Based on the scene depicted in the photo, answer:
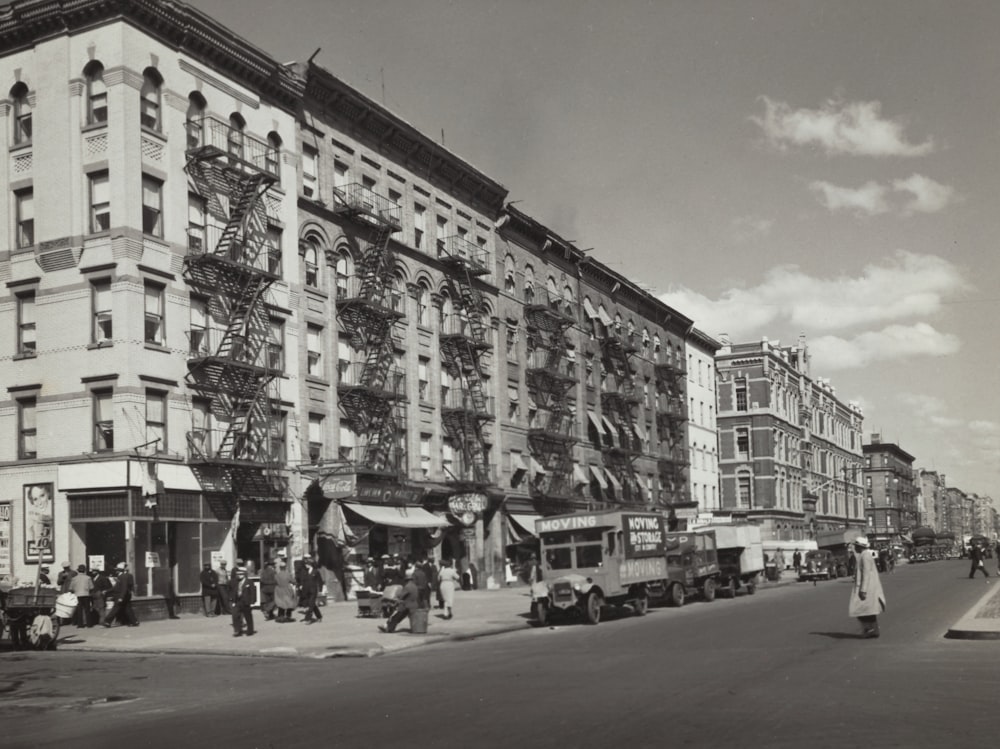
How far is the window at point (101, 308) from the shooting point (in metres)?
31.3

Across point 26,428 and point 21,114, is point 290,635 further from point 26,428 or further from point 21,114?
point 21,114

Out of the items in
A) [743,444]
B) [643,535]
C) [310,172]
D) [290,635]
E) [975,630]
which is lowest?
[290,635]

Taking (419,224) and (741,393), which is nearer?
(419,224)

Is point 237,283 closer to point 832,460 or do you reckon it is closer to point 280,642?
point 280,642

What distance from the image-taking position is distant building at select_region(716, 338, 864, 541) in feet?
318

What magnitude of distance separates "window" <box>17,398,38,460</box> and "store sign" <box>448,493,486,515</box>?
17258 mm

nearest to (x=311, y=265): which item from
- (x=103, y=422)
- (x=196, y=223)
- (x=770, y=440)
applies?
(x=196, y=223)

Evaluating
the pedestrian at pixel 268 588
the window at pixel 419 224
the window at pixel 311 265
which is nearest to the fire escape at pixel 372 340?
the window at pixel 311 265

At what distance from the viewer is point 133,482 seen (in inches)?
1192

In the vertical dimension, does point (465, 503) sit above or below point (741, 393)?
below

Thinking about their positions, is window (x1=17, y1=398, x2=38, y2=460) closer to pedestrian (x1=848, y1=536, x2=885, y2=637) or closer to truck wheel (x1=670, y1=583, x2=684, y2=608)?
truck wheel (x1=670, y1=583, x2=684, y2=608)

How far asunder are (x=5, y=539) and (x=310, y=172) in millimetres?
16131

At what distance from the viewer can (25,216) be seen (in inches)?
1303

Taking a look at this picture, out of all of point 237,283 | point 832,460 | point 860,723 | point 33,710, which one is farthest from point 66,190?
point 832,460
